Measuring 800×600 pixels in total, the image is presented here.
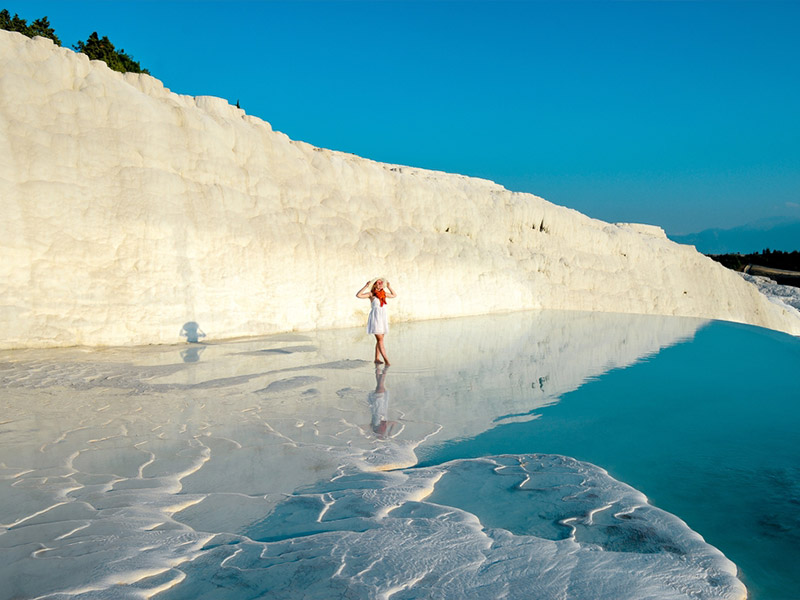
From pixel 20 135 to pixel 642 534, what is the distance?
964 cm

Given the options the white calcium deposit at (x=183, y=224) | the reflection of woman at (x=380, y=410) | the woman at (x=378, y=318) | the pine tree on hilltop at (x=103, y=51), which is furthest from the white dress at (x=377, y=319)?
the pine tree on hilltop at (x=103, y=51)

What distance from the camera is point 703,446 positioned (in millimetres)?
4879

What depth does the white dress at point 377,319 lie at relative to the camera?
325 inches

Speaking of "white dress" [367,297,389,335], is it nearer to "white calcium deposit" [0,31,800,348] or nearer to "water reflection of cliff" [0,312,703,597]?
"water reflection of cliff" [0,312,703,597]

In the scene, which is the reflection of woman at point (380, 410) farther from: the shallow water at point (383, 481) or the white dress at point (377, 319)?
the white dress at point (377, 319)

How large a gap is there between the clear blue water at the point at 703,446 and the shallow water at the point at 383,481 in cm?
2

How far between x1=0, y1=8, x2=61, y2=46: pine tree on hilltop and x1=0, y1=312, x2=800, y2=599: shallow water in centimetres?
1824

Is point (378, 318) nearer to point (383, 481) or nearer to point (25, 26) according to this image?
point (383, 481)

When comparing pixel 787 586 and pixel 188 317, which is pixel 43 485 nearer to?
pixel 787 586

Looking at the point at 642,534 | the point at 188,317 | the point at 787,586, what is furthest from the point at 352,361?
the point at 787,586

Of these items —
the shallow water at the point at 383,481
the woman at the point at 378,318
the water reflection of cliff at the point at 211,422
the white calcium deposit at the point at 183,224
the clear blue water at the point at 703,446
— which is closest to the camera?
the shallow water at the point at 383,481

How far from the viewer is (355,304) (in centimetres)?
1261

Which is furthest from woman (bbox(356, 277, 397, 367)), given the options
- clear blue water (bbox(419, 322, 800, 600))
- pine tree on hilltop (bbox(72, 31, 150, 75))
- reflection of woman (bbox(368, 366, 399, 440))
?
pine tree on hilltop (bbox(72, 31, 150, 75))

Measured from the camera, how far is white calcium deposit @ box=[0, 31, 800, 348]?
8484 mm
